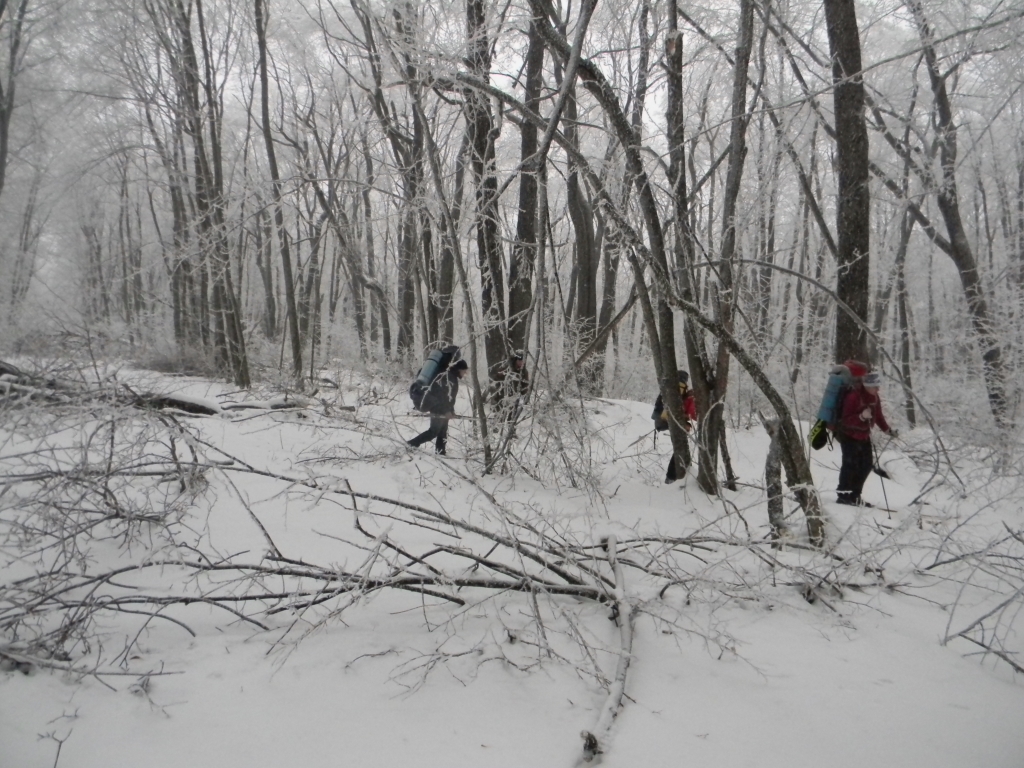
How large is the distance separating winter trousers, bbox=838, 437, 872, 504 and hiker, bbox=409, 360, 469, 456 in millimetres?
3619

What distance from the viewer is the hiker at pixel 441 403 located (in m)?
5.87

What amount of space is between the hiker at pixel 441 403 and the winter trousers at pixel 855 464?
362cm

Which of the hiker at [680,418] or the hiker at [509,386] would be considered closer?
the hiker at [509,386]

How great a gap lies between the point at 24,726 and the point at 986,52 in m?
9.57

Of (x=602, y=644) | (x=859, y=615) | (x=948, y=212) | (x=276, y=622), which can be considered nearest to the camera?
(x=602, y=644)

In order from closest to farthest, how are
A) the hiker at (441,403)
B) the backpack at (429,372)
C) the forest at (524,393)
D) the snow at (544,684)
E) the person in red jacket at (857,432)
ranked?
the snow at (544,684)
the forest at (524,393)
the person in red jacket at (857,432)
the backpack at (429,372)
the hiker at (441,403)

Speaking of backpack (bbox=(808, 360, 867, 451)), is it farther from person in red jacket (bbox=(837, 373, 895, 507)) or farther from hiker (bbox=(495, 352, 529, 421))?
hiker (bbox=(495, 352, 529, 421))

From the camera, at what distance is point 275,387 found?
1068cm

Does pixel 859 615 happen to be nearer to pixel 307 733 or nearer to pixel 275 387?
pixel 307 733

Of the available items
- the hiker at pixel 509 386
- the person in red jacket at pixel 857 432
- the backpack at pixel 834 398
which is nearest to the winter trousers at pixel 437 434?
the hiker at pixel 509 386

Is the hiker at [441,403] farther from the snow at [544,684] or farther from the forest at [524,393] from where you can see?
the snow at [544,684]

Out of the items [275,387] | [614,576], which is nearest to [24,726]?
[614,576]

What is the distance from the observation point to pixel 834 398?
4.88m

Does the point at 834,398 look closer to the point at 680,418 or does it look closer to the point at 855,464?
the point at 855,464
